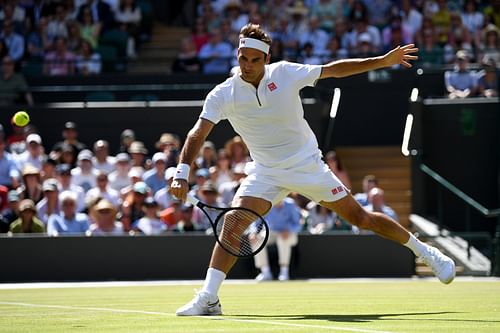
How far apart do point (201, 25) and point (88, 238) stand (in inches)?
311

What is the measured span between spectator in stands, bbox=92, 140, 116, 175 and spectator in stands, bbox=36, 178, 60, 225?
1652 millimetres

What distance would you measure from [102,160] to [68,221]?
2.39m

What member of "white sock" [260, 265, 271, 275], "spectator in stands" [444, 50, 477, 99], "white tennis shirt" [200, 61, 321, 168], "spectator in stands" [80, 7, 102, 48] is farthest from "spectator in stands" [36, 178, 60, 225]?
"white tennis shirt" [200, 61, 321, 168]

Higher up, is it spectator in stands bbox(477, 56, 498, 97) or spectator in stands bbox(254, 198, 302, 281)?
spectator in stands bbox(477, 56, 498, 97)

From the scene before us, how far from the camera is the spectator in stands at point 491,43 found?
829 inches

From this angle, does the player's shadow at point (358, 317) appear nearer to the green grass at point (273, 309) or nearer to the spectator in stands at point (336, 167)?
the green grass at point (273, 309)

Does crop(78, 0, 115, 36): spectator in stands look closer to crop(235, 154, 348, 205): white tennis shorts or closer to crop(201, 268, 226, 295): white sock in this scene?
crop(235, 154, 348, 205): white tennis shorts

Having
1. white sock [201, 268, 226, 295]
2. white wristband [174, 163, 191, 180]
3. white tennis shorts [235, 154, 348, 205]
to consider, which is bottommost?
white sock [201, 268, 226, 295]

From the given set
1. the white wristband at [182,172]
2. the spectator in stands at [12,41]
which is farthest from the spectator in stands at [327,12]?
the white wristband at [182,172]

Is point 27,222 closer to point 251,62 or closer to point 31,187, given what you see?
point 31,187

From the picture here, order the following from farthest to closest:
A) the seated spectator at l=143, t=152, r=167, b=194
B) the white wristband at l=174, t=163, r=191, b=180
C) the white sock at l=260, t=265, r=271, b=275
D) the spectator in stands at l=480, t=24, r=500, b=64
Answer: the spectator in stands at l=480, t=24, r=500, b=64, the seated spectator at l=143, t=152, r=167, b=194, the white sock at l=260, t=265, r=271, b=275, the white wristband at l=174, t=163, r=191, b=180

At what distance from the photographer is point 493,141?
20.7m

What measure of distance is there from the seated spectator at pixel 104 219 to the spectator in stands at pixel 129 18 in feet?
24.5

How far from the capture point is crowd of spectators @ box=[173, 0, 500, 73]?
69.7 ft
